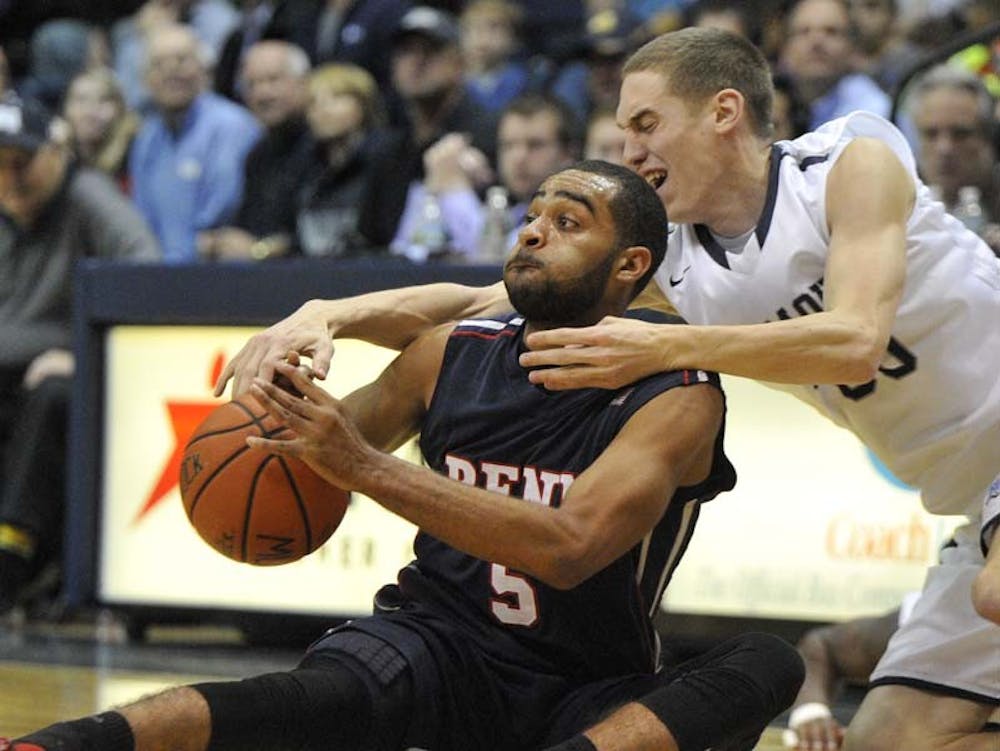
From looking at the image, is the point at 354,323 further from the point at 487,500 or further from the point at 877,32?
the point at 877,32

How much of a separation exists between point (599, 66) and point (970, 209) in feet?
10.2

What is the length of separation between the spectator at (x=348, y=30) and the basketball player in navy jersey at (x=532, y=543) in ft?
20.2

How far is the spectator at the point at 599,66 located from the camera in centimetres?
859

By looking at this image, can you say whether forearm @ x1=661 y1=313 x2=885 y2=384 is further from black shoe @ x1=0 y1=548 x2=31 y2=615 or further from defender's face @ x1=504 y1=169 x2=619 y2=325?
black shoe @ x1=0 y1=548 x2=31 y2=615

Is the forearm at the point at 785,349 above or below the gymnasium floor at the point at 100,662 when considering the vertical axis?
above

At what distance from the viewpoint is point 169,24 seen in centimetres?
1168

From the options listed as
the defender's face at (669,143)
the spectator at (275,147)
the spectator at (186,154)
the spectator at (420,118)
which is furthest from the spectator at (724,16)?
the defender's face at (669,143)

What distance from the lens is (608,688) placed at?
137 inches

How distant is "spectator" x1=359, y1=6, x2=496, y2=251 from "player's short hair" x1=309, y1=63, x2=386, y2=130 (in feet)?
0.51

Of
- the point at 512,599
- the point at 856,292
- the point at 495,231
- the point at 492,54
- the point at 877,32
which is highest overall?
the point at 877,32

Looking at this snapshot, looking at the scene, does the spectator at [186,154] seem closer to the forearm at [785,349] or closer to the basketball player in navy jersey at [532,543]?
the basketball player in navy jersey at [532,543]

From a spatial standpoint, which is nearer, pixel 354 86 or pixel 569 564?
pixel 569 564

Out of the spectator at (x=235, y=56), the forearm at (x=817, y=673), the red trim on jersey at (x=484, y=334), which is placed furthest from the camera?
the spectator at (x=235, y=56)

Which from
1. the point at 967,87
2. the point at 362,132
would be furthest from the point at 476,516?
the point at 362,132
